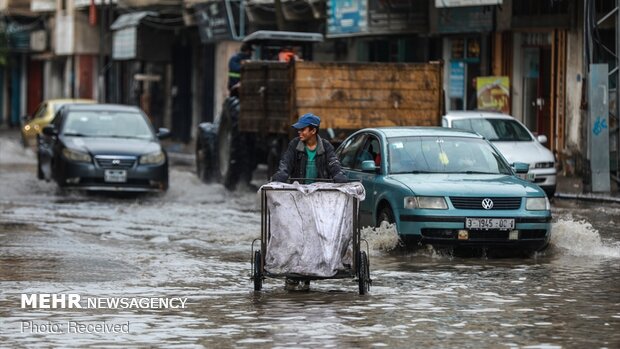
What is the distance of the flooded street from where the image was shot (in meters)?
10.5

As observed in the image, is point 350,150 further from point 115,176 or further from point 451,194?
point 115,176

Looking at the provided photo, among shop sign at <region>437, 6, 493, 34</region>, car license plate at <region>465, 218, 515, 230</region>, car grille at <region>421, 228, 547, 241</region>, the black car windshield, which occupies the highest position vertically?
shop sign at <region>437, 6, 493, 34</region>

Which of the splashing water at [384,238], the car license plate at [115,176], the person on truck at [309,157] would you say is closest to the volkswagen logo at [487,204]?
the splashing water at [384,238]

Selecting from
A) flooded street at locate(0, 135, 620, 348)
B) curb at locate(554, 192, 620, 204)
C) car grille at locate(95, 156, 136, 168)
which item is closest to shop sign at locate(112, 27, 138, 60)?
car grille at locate(95, 156, 136, 168)

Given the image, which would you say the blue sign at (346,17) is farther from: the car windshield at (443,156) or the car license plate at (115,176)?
the car windshield at (443,156)

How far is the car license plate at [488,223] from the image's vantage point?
1574cm

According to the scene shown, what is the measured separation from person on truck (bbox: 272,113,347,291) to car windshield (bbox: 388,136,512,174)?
3.50 m

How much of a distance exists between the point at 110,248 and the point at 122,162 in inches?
353

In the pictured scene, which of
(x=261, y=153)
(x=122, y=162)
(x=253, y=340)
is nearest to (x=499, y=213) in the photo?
(x=253, y=340)

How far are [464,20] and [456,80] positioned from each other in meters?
1.75

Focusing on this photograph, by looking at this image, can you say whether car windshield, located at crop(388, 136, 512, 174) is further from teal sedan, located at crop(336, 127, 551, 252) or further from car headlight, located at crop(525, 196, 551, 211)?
car headlight, located at crop(525, 196, 551, 211)

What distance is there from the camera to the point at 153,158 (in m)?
26.3

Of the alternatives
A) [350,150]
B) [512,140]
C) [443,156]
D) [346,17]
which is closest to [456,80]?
[346,17]

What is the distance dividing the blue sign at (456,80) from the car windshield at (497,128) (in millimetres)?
10970
